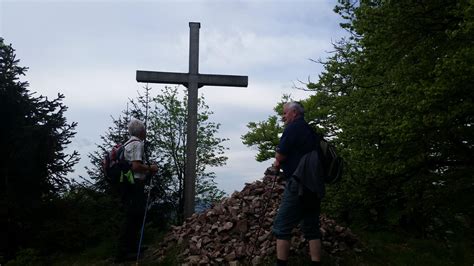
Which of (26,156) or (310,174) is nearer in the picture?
(310,174)

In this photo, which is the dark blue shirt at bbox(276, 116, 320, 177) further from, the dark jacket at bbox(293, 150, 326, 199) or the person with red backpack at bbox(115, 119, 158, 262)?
the person with red backpack at bbox(115, 119, 158, 262)

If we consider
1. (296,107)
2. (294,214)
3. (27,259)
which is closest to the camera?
(294,214)

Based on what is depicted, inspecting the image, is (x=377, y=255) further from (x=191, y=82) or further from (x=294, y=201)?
(x=191, y=82)

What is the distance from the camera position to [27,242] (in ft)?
27.0

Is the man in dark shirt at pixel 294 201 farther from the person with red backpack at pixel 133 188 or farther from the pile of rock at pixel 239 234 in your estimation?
the person with red backpack at pixel 133 188

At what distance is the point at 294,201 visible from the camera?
5.18m

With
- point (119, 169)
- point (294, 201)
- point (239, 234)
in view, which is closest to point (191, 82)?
point (119, 169)

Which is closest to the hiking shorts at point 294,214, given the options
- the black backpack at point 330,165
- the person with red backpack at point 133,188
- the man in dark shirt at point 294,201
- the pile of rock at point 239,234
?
the man in dark shirt at point 294,201

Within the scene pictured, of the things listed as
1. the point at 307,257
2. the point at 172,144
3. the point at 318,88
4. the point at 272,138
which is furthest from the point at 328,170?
the point at 272,138

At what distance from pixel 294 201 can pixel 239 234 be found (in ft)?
7.57

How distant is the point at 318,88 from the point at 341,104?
732 cm

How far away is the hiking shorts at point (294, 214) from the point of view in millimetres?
5160

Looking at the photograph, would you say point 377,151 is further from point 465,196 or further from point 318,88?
point 318,88

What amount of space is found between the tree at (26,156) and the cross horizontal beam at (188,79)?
6.63ft
